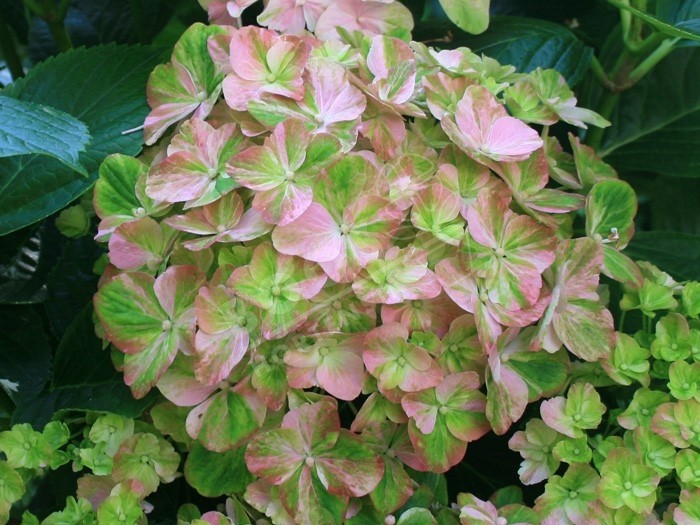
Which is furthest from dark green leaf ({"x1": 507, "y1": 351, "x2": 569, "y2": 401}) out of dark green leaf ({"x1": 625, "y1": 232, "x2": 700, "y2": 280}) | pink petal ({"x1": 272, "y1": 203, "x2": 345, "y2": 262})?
dark green leaf ({"x1": 625, "y1": 232, "x2": 700, "y2": 280})

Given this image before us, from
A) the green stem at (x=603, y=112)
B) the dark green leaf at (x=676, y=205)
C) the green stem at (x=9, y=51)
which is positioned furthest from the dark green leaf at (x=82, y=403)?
the dark green leaf at (x=676, y=205)

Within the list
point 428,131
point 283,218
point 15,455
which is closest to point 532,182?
point 428,131

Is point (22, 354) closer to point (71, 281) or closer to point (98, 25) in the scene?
point (71, 281)

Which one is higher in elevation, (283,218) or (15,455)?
(283,218)

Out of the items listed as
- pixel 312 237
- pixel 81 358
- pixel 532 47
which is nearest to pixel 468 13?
pixel 532 47

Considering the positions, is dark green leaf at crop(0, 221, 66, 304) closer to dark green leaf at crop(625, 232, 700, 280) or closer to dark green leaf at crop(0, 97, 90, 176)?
dark green leaf at crop(0, 97, 90, 176)

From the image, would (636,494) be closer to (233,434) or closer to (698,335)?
(698,335)
